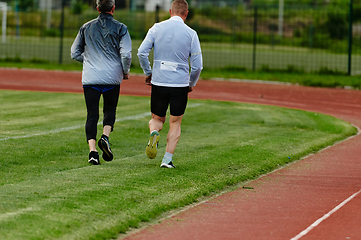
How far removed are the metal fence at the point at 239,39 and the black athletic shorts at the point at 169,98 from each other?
17.6m

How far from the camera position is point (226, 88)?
18.8 m

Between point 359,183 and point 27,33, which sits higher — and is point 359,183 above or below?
below

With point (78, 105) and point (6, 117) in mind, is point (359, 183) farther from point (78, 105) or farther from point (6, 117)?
point (78, 105)

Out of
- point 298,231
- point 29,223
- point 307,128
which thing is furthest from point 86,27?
point 307,128

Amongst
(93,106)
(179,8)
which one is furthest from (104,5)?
(93,106)

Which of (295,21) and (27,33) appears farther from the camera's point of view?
(295,21)

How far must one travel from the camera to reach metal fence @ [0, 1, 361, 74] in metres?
29.7

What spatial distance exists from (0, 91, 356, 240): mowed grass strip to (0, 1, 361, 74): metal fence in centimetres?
1256

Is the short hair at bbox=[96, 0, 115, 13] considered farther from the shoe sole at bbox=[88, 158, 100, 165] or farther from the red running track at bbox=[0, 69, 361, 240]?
the red running track at bbox=[0, 69, 361, 240]

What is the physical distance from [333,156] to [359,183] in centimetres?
183

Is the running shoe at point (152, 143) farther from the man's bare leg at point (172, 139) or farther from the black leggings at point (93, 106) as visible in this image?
the black leggings at point (93, 106)

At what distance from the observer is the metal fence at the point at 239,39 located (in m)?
29.7

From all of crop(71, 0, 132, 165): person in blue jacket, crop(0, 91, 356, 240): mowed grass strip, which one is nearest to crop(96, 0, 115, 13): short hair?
crop(71, 0, 132, 165): person in blue jacket

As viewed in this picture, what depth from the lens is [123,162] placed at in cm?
759
